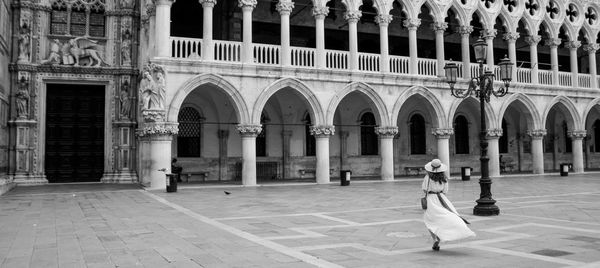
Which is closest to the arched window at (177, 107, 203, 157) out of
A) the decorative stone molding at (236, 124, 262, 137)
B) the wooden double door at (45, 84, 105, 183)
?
the wooden double door at (45, 84, 105, 183)

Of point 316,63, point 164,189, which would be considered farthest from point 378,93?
point 164,189

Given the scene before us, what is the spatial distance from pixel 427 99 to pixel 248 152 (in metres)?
9.15

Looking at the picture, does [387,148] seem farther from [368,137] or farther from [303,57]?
[303,57]

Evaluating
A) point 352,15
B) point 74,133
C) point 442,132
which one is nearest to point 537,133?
point 442,132

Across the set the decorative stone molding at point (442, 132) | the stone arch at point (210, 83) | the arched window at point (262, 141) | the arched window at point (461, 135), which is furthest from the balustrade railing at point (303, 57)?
the arched window at point (461, 135)

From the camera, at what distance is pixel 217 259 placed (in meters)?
6.66

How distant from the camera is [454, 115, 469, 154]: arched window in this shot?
29.0 m

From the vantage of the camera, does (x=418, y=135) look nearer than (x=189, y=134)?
No

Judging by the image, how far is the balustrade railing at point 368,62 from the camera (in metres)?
22.5

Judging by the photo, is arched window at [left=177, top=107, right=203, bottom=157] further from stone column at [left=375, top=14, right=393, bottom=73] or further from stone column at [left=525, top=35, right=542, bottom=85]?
stone column at [left=525, top=35, right=542, bottom=85]

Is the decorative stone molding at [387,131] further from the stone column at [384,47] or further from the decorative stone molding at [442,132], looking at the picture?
the stone column at [384,47]

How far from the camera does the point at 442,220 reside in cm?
716

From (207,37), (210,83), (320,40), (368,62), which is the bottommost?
(210,83)

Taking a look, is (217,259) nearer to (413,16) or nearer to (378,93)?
(378,93)
